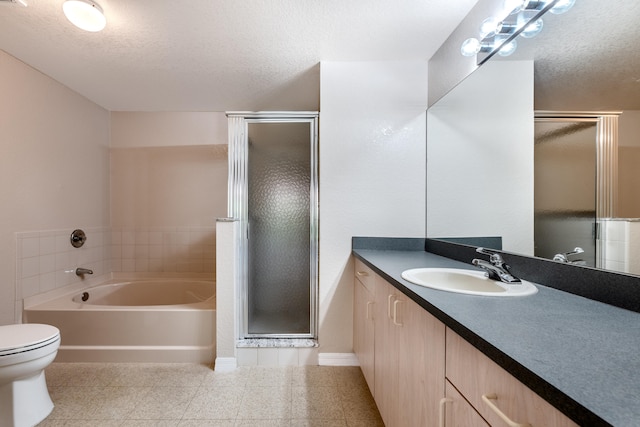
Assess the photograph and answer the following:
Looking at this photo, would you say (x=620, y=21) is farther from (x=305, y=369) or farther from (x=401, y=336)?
(x=305, y=369)

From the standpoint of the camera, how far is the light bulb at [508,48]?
126 centimetres

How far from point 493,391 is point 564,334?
0.21m

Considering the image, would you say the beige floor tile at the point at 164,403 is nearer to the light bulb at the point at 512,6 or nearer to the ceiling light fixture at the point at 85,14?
the ceiling light fixture at the point at 85,14

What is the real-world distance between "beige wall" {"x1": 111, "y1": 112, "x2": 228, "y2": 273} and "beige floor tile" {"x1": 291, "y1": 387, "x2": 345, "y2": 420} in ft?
6.16

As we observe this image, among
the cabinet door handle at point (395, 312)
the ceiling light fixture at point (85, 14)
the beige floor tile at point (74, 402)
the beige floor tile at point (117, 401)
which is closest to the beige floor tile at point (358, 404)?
the cabinet door handle at point (395, 312)

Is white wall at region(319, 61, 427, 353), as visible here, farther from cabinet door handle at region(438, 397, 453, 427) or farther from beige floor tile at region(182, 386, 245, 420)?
cabinet door handle at region(438, 397, 453, 427)

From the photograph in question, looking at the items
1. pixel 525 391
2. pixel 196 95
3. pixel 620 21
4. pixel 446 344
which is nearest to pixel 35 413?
pixel 446 344

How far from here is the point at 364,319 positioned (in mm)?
1703

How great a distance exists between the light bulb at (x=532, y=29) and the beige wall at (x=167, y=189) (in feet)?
9.20

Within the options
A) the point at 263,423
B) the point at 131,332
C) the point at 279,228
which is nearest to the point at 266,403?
the point at 263,423

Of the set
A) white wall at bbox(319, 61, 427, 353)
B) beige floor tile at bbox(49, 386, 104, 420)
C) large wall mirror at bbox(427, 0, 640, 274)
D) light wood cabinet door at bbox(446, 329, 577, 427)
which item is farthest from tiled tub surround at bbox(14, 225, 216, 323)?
light wood cabinet door at bbox(446, 329, 577, 427)

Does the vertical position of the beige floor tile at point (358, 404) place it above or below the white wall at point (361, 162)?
below

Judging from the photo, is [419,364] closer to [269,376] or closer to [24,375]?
[269,376]

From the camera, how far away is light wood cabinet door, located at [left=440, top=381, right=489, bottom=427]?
2.13 ft
